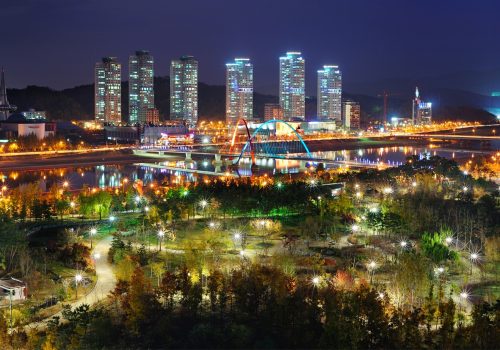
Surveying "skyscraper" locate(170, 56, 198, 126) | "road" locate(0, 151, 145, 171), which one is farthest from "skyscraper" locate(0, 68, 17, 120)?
"skyscraper" locate(170, 56, 198, 126)

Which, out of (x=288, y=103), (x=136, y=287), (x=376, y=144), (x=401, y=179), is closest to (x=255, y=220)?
(x=136, y=287)

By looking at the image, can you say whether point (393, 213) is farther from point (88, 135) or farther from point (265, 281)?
point (88, 135)

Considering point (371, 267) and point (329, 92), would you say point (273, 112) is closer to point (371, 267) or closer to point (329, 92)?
point (329, 92)

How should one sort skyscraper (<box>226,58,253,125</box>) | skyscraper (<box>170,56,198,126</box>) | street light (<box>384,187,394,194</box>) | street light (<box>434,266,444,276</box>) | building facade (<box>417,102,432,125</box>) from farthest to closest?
building facade (<box>417,102,432,125</box>)
skyscraper (<box>226,58,253,125</box>)
skyscraper (<box>170,56,198,126</box>)
street light (<box>384,187,394,194</box>)
street light (<box>434,266,444,276</box>)

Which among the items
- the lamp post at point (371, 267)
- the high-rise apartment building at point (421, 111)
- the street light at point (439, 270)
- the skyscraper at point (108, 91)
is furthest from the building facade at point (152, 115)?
the street light at point (439, 270)

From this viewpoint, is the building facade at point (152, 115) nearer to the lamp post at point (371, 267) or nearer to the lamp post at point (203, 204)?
the lamp post at point (203, 204)

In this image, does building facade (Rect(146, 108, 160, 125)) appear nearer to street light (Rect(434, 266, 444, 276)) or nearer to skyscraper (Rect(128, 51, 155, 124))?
skyscraper (Rect(128, 51, 155, 124))

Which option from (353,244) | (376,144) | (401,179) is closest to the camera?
(353,244)
